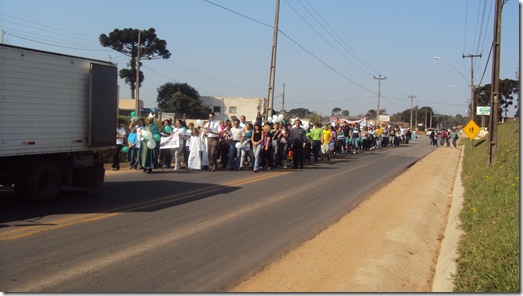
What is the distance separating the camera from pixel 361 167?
2317 centimetres

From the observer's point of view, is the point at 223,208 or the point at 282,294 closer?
the point at 282,294

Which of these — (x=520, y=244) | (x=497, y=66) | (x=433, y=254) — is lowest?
(x=433, y=254)

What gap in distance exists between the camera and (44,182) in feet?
35.5

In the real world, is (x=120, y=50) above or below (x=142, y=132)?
above

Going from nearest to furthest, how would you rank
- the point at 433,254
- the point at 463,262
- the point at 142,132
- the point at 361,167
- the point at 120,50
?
the point at 463,262, the point at 433,254, the point at 142,132, the point at 361,167, the point at 120,50

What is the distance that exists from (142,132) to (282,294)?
1221 cm

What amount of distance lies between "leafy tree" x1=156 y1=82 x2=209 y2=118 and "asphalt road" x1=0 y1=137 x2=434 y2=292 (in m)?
55.6

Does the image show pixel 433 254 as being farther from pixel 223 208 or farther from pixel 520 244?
pixel 223 208

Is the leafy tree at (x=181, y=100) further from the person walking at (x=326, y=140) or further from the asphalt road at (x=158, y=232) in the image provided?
the asphalt road at (x=158, y=232)

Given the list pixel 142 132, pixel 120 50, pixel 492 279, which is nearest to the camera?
pixel 492 279

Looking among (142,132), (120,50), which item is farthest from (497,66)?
(120,50)

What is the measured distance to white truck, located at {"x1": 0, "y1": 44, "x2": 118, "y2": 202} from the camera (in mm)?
9875

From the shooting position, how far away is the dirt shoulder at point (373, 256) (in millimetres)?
6401

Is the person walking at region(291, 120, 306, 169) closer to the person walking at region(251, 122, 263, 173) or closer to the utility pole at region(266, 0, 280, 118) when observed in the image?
the person walking at region(251, 122, 263, 173)
